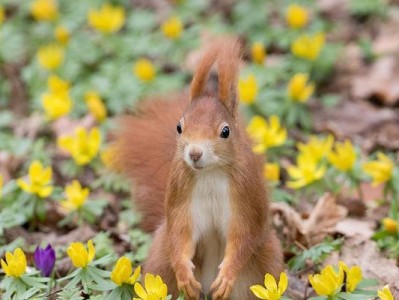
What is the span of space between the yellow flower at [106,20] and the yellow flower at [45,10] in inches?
10.7

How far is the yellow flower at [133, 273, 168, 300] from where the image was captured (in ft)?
10.3

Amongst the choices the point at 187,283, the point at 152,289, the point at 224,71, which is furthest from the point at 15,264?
the point at 224,71

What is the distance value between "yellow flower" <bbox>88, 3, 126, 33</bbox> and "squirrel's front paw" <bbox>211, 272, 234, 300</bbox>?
11.3 ft

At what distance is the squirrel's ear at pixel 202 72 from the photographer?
326cm

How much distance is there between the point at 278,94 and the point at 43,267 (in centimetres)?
Result: 226

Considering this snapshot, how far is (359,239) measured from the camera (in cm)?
405

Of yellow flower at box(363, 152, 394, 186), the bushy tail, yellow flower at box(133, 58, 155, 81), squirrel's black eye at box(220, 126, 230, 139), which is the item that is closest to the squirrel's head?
squirrel's black eye at box(220, 126, 230, 139)

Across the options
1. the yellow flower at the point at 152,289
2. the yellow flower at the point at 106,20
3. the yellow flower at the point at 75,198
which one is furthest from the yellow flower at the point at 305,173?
the yellow flower at the point at 106,20

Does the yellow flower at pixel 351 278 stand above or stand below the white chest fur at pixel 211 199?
below

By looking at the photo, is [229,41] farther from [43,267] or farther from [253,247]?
[43,267]

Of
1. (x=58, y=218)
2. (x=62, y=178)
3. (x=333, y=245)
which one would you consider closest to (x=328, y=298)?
(x=333, y=245)

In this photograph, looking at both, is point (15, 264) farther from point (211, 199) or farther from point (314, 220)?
point (314, 220)

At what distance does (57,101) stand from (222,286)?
97.7 inches

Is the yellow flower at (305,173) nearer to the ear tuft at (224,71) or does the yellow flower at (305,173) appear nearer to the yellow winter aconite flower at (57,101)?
the ear tuft at (224,71)
